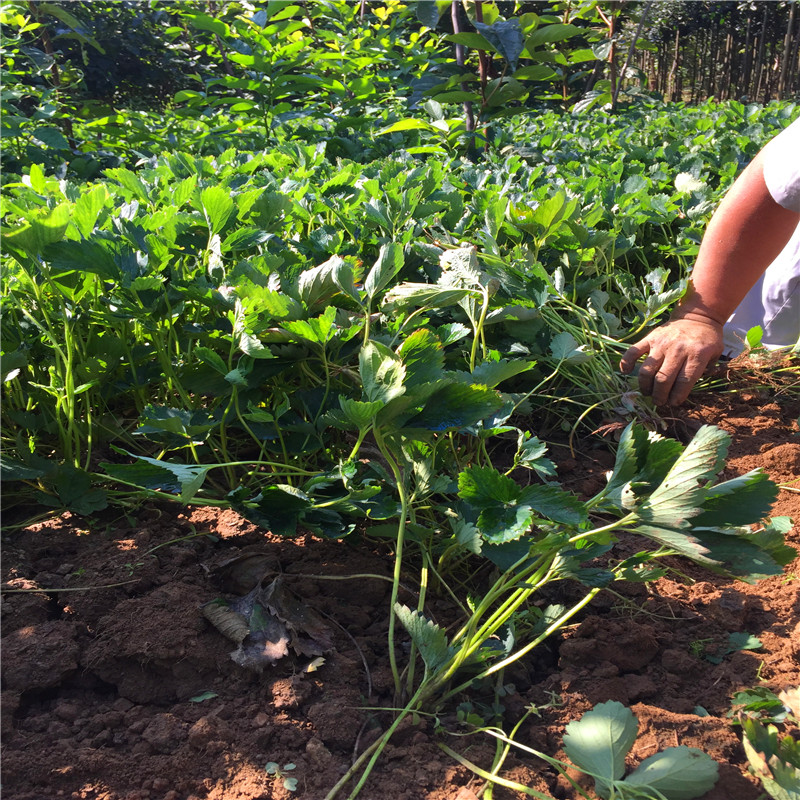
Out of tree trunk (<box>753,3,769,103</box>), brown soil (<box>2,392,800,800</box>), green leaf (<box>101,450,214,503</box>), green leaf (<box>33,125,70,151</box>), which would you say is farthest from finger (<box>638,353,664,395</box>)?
tree trunk (<box>753,3,769,103</box>)

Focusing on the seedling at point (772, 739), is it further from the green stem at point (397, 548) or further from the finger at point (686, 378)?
the finger at point (686, 378)

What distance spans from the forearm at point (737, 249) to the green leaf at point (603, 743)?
1.38 meters

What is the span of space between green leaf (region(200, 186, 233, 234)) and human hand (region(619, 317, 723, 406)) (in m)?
1.05

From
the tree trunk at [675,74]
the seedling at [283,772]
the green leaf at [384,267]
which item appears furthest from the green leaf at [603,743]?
the tree trunk at [675,74]

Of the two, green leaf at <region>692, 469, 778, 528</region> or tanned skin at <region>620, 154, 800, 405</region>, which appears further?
tanned skin at <region>620, 154, 800, 405</region>

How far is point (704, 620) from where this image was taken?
4.08ft

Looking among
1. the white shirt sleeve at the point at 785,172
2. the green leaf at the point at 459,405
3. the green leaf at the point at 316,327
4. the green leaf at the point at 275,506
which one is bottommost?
the green leaf at the point at 275,506

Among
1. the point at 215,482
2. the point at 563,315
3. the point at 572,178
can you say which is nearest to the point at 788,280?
the point at 572,178

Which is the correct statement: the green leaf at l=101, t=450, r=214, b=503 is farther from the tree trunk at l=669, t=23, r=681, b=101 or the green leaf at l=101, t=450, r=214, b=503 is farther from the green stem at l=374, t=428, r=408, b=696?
the tree trunk at l=669, t=23, r=681, b=101

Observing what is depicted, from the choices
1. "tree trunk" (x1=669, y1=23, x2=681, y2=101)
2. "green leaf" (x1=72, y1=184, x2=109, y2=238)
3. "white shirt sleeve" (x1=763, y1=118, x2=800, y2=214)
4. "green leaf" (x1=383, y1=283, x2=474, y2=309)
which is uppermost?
"tree trunk" (x1=669, y1=23, x2=681, y2=101)

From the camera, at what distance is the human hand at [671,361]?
70.9 inches

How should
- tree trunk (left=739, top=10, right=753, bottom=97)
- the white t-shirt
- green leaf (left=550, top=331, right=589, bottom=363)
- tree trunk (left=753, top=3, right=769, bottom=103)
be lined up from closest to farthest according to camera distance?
green leaf (left=550, top=331, right=589, bottom=363), the white t-shirt, tree trunk (left=753, top=3, right=769, bottom=103), tree trunk (left=739, top=10, right=753, bottom=97)

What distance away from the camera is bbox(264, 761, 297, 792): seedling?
0.94m

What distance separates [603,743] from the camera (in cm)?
88
